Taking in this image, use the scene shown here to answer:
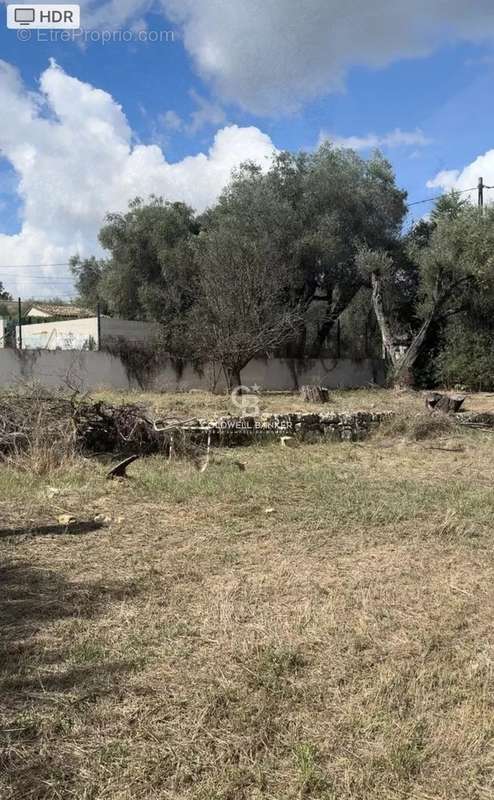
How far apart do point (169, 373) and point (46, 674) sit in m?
19.3

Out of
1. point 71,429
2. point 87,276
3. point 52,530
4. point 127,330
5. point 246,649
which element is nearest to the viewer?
point 246,649

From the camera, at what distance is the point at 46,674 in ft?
9.00

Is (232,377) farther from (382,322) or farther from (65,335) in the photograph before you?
(382,322)

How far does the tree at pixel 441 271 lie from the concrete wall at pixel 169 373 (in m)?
2.56

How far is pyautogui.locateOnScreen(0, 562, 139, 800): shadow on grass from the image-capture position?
84.2 inches

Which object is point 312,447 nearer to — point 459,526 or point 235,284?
point 459,526

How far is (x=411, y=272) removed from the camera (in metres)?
24.7

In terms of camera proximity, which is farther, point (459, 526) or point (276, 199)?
point (276, 199)

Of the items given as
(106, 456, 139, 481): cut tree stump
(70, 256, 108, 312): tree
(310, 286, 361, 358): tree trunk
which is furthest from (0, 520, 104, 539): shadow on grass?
(70, 256, 108, 312): tree

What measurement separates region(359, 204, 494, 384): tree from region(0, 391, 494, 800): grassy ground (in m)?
15.8

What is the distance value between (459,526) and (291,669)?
2.95 m

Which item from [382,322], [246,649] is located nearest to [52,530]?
[246,649]

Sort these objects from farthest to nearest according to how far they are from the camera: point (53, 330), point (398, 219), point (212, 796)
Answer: point (398, 219) < point (53, 330) < point (212, 796)

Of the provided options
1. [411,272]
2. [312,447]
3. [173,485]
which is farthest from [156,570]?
[411,272]
